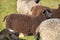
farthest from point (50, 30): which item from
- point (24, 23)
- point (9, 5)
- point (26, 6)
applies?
point (9, 5)

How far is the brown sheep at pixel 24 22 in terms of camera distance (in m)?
11.6

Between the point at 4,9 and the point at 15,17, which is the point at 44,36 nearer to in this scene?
the point at 15,17

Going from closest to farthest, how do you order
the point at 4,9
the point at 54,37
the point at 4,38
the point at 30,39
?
the point at 54,37 < the point at 4,38 < the point at 30,39 < the point at 4,9

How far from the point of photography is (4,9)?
17062 mm

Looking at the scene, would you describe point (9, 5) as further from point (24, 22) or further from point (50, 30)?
point (50, 30)

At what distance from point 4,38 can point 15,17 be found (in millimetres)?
1915

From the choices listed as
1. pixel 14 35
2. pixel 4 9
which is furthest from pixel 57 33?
pixel 4 9

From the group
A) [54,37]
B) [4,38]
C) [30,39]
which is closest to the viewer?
[54,37]

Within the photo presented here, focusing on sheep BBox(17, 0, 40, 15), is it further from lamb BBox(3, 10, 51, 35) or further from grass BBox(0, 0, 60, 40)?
lamb BBox(3, 10, 51, 35)

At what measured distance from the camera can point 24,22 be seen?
460 inches

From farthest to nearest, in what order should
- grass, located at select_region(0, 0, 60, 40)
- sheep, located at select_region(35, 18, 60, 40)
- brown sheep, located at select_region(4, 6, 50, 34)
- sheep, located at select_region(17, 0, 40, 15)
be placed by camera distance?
grass, located at select_region(0, 0, 60, 40) < sheep, located at select_region(17, 0, 40, 15) < brown sheep, located at select_region(4, 6, 50, 34) < sheep, located at select_region(35, 18, 60, 40)

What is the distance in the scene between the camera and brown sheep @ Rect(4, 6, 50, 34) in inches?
455

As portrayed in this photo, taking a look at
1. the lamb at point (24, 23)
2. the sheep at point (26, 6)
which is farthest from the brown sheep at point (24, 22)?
the sheep at point (26, 6)

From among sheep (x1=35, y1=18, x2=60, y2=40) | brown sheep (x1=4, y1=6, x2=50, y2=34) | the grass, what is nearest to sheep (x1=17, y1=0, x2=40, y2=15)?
the grass
